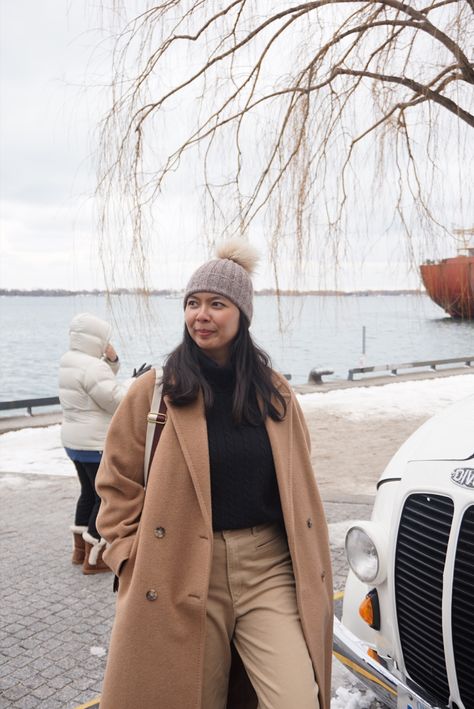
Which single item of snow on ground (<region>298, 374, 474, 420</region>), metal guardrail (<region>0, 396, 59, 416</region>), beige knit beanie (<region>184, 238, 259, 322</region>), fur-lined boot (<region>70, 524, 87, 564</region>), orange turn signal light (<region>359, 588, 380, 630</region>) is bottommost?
snow on ground (<region>298, 374, 474, 420</region>)

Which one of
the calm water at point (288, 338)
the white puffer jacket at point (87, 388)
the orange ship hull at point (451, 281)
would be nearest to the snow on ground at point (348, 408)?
the calm water at point (288, 338)

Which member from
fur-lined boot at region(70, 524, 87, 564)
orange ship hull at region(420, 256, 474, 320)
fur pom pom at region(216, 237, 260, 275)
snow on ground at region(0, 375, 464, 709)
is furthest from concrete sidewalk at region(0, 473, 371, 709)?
fur pom pom at region(216, 237, 260, 275)

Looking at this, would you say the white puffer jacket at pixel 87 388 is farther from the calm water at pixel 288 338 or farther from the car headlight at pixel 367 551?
the car headlight at pixel 367 551

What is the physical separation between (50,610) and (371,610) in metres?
2.59

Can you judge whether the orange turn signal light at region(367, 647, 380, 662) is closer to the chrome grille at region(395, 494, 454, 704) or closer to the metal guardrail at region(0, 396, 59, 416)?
the chrome grille at region(395, 494, 454, 704)

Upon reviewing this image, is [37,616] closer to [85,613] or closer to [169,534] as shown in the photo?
[85,613]

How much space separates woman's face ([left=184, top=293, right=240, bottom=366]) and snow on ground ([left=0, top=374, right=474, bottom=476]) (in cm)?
670

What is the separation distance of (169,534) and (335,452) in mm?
7905

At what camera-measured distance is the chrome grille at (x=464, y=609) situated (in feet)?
7.99

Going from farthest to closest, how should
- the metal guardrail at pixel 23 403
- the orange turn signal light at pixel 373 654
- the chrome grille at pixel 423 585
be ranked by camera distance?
the metal guardrail at pixel 23 403
the orange turn signal light at pixel 373 654
the chrome grille at pixel 423 585

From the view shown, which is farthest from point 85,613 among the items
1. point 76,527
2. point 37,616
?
point 76,527

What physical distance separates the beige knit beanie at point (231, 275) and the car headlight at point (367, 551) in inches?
42.5

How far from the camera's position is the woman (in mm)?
2275

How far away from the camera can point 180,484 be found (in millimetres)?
2357
